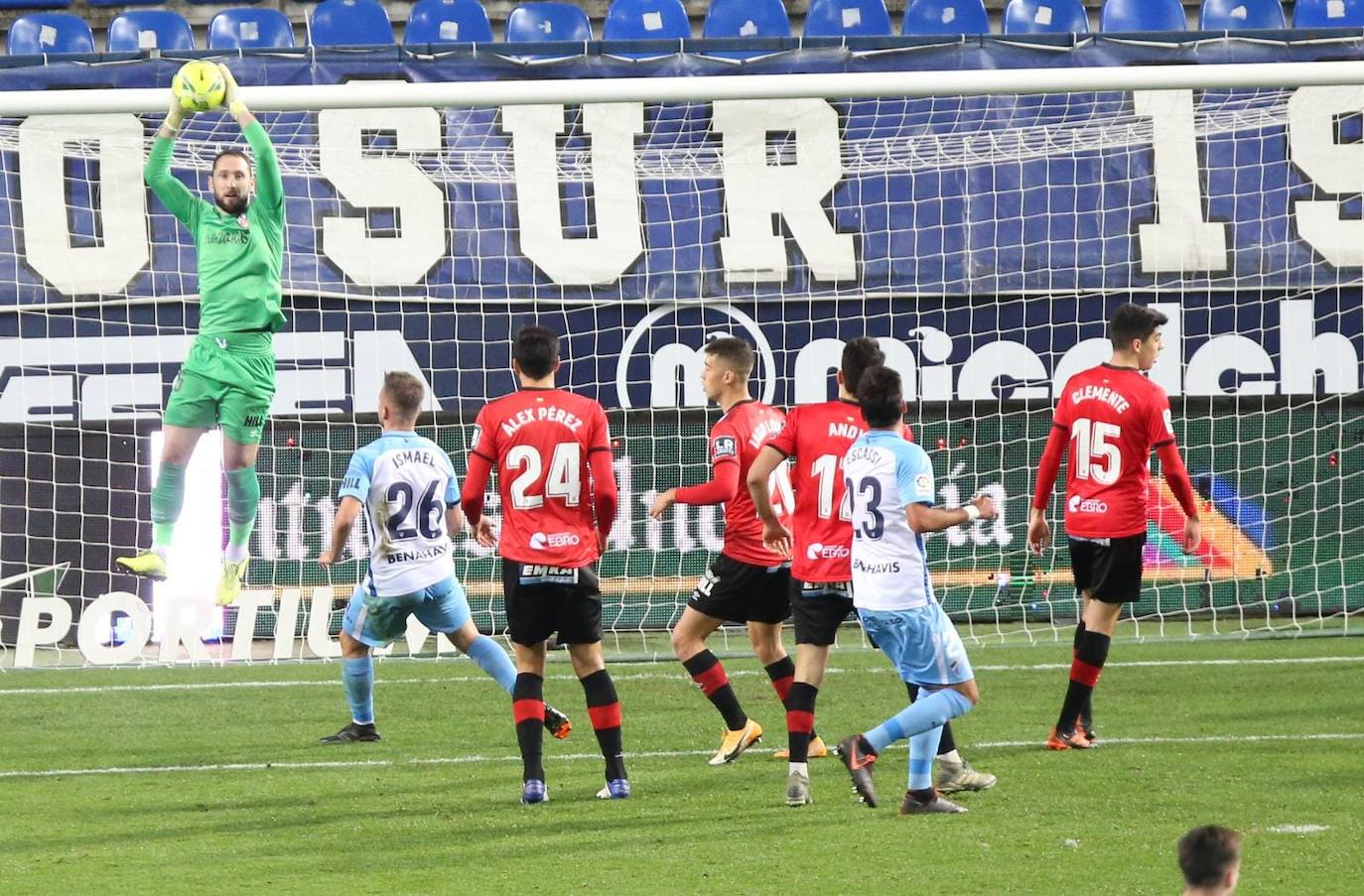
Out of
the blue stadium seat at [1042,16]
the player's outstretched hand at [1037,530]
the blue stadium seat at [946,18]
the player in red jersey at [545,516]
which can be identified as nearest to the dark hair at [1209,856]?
the player in red jersey at [545,516]

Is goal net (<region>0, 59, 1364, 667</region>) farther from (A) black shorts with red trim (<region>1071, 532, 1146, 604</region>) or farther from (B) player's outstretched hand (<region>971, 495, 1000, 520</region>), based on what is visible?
(B) player's outstretched hand (<region>971, 495, 1000, 520</region>)

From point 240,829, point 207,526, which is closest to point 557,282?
point 207,526

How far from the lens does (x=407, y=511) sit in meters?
8.17

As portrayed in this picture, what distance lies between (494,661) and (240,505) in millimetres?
1389

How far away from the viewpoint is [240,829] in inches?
264

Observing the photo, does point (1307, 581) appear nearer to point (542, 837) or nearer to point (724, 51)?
point (724, 51)

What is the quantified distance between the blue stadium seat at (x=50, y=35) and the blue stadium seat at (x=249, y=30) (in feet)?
3.49

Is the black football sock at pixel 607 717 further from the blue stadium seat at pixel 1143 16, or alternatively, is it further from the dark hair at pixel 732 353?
the blue stadium seat at pixel 1143 16

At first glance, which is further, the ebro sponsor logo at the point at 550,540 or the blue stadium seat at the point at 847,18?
the blue stadium seat at the point at 847,18

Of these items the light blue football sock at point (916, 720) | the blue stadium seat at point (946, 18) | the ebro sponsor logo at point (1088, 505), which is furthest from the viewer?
the blue stadium seat at point (946, 18)

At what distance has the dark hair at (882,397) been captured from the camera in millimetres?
6461

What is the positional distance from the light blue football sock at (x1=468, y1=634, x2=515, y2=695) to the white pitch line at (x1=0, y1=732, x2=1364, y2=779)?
428mm

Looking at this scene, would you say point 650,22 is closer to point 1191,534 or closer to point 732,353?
point 732,353

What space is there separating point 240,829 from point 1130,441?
4263 mm
